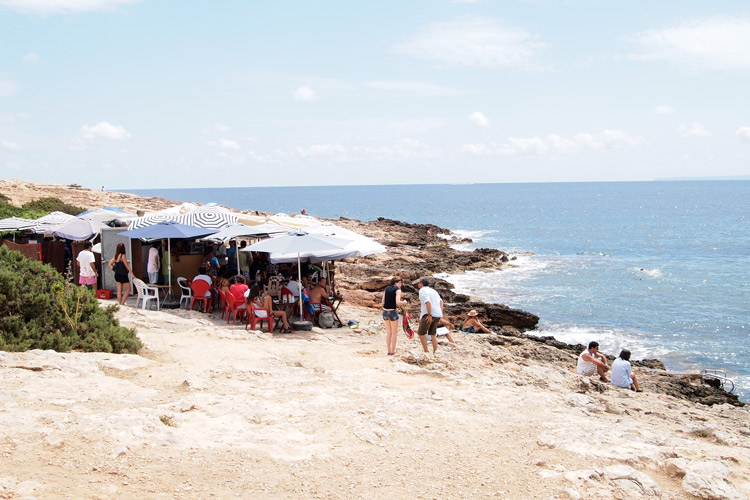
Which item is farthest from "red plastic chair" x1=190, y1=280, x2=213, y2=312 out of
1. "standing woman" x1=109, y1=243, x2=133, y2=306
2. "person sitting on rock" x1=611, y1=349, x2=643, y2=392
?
"person sitting on rock" x1=611, y1=349, x2=643, y2=392

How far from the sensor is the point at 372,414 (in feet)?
24.3

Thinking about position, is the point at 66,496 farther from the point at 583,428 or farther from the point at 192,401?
the point at 583,428

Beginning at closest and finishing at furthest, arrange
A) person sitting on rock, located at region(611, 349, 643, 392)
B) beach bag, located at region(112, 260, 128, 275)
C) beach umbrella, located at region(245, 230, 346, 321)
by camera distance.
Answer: person sitting on rock, located at region(611, 349, 643, 392)
beach umbrella, located at region(245, 230, 346, 321)
beach bag, located at region(112, 260, 128, 275)

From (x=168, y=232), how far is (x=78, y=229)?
377 centimetres

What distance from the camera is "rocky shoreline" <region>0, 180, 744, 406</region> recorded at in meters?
15.2

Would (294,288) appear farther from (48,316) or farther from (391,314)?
(48,316)

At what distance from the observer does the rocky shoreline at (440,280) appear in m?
15.2

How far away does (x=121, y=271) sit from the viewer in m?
14.8

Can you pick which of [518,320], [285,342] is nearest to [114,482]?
[285,342]

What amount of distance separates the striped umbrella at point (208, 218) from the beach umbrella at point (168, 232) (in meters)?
0.74

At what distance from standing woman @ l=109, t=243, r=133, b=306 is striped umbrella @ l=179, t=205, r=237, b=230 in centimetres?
195

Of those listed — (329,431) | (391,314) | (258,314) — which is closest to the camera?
(329,431)

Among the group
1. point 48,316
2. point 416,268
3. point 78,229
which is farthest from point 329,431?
point 416,268

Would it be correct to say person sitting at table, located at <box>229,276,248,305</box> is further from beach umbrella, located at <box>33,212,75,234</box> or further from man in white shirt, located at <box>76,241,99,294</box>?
beach umbrella, located at <box>33,212,75,234</box>
